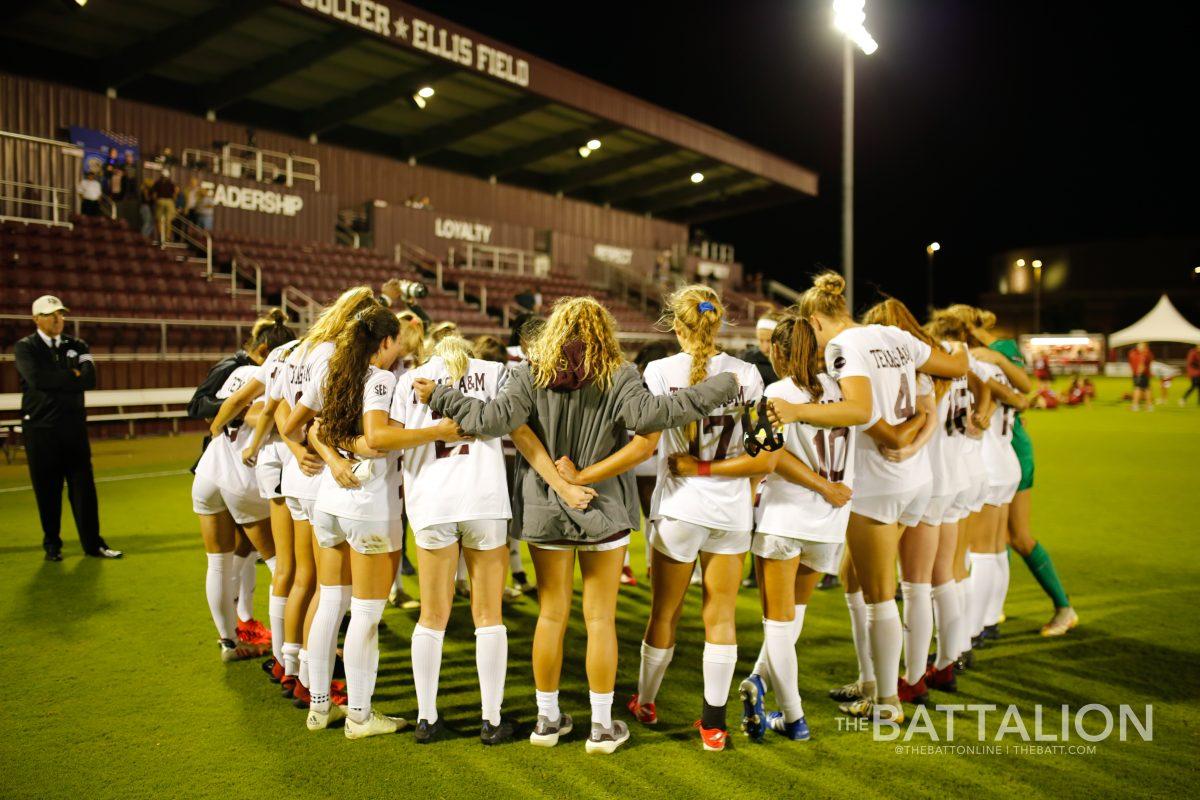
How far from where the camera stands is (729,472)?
3281 mm

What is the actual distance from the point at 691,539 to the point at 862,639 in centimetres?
112

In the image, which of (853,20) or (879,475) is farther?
(853,20)

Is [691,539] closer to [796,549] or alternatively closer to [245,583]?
[796,549]

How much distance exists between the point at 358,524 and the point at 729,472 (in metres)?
1.54

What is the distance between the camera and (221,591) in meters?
4.37

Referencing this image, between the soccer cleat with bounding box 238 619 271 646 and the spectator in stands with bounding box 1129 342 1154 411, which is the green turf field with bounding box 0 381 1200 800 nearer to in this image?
the soccer cleat with bounding box 238 619 271 646

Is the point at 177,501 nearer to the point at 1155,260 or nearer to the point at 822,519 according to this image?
the point at 822,519

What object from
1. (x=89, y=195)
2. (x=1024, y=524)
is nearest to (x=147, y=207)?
(x=89, y=195)

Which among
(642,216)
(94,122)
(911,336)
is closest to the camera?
(911,336)

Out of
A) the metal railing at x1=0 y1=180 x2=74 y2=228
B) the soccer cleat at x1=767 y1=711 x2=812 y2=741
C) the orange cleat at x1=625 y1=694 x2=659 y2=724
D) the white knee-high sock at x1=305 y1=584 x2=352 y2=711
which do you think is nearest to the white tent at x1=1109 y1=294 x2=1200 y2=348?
the metal railing at x1=0 y1=180 x2=74 y2=228

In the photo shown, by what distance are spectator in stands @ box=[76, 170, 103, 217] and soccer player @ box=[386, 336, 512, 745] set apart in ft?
55.7

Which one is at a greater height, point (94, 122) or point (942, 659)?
point (94, 122)

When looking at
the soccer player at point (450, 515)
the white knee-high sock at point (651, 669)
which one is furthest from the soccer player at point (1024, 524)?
the soccer player at point (450, 515)

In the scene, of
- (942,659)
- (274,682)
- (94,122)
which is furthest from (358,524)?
(94,122)
